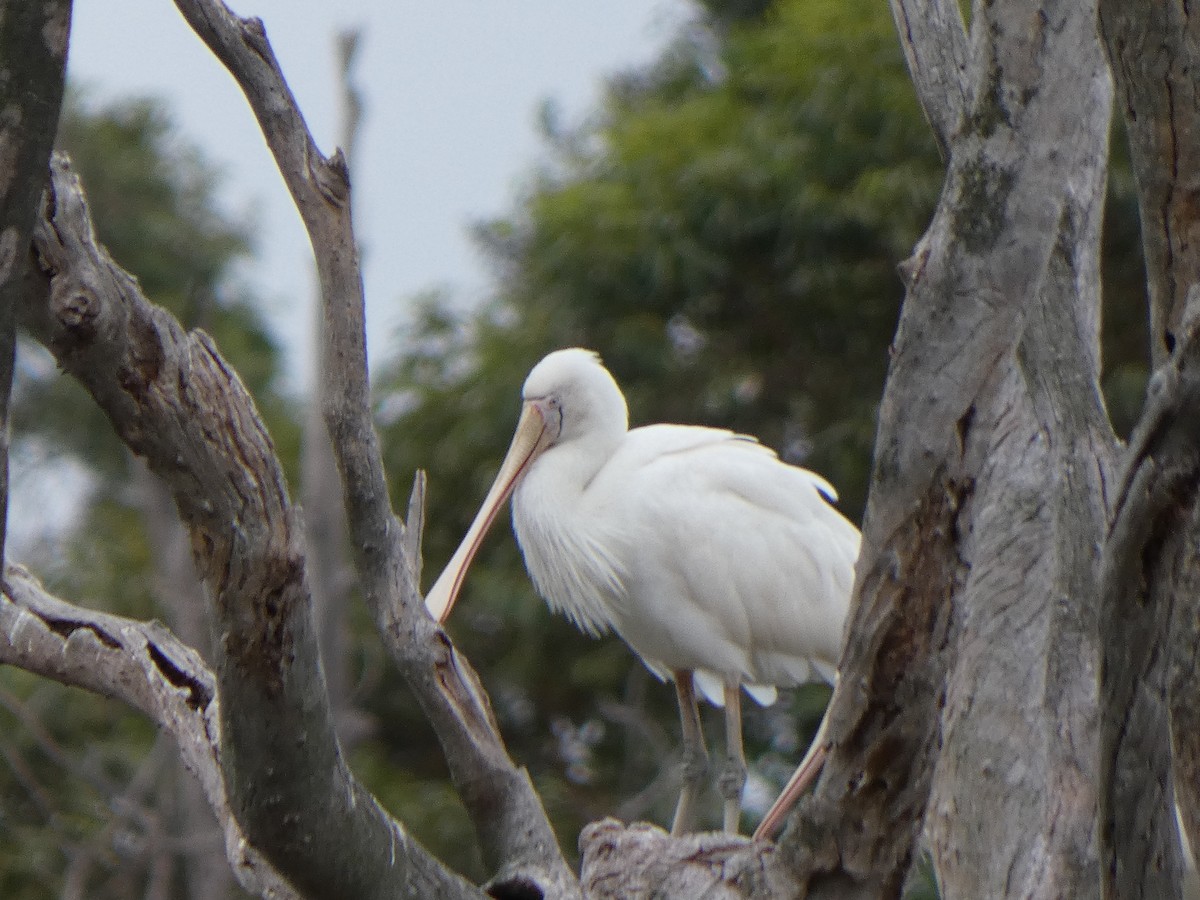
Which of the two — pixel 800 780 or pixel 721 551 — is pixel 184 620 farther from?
pixel 800 780

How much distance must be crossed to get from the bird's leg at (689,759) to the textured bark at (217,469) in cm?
361

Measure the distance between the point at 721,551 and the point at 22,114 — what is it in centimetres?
448

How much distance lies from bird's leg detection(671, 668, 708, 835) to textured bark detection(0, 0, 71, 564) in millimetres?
4216

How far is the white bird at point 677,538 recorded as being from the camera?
6.33 m

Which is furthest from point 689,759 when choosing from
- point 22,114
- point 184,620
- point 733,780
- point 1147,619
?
point 22,114

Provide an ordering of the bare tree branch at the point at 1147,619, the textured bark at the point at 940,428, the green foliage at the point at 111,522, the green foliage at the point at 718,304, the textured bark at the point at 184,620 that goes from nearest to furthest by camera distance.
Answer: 1. the bare tree branch at the point at 1147,619
2. the textured bark at the point at 940,428
3. the green foliage at the point at 718,304
4. the textured bark at the point at 184,620
5. the green foliage at the point at 111,522

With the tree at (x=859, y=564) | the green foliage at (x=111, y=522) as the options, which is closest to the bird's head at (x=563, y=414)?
the green foliage at (x=111, y=522)

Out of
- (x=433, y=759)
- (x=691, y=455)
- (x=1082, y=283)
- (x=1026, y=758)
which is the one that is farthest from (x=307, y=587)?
(x=433, y=759)

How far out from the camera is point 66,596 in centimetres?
1131

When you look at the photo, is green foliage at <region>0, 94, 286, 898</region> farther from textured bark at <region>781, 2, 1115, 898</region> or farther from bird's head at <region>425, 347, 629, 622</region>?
textured bark at <region>781, 2, 1115, 898</region>

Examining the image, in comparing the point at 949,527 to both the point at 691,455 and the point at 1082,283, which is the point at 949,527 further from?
the point at 691,455

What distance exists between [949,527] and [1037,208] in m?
0.48

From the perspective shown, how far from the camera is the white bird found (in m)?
6.33

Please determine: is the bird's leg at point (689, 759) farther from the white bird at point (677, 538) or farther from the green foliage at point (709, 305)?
the green foliage at point (709, 305)
